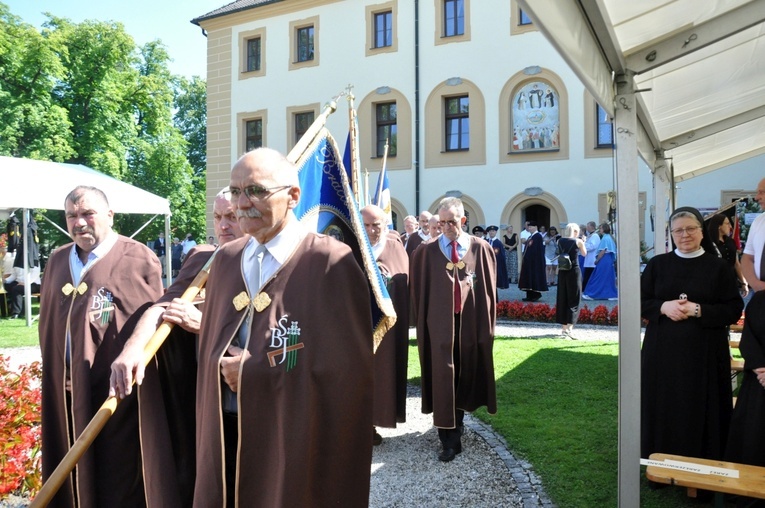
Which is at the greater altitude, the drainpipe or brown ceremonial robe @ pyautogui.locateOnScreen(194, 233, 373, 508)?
the drainpipe

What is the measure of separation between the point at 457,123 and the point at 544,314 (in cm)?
1179

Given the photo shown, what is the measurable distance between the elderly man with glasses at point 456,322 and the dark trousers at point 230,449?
302cm

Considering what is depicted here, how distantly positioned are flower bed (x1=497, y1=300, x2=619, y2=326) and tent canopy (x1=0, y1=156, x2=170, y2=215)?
7671 millimetres

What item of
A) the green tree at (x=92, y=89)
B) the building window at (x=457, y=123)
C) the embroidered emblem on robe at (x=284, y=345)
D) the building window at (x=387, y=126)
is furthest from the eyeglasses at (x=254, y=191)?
the green tree at (x=92, y=89)

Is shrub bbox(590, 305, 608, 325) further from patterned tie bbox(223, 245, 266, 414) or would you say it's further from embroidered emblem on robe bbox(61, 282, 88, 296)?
patterned tie bbox(223, 245, 266, 414)

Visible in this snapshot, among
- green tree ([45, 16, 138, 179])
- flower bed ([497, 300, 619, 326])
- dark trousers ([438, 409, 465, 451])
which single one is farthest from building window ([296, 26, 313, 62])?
dark trousers ([438, 409, 465, 451])

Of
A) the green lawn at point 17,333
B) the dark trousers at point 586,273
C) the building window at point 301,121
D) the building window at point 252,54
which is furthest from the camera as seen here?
the building window at point 252,54

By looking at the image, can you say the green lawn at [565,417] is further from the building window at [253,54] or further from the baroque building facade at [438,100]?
the building window at [253,54]

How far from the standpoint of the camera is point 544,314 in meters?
13.3

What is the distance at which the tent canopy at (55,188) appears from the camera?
12.1 meters

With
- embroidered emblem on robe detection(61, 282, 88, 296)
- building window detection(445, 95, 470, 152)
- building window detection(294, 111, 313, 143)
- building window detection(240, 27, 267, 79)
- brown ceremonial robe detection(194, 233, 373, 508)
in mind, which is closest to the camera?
brown ceremonial robe detection(194, 233, 373, 508)

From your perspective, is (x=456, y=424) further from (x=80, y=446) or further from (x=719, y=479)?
(x=80, y=446)

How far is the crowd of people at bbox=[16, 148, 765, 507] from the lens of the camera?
264cm

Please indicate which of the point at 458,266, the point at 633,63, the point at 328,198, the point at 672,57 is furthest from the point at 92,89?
the point at 672,57
